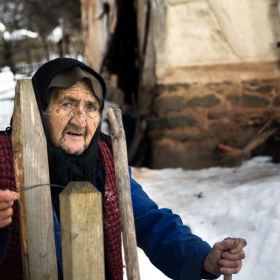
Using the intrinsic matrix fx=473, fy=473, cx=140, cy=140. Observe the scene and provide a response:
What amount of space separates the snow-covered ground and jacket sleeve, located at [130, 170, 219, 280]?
86cm

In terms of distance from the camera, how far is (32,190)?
56.1 inches

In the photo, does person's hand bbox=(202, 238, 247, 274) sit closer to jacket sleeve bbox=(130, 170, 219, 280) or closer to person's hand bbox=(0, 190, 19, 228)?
jacket sleeve bbox=(130, 170, 219, 280)

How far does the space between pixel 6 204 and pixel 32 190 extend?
0.43ft

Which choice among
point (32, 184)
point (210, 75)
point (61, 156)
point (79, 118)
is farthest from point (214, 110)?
point (32, 184)

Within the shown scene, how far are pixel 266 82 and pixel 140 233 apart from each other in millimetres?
3354

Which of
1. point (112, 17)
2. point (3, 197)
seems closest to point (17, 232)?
point (3, 197)

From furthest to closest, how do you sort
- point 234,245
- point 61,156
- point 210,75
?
point 210,75
point 61,156
point 234,245

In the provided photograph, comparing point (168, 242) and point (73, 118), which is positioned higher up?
point (73, 118)

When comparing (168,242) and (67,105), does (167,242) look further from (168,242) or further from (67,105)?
(67,105)

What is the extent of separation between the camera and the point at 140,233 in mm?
1923

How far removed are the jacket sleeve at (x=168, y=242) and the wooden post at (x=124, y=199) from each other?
349 mm

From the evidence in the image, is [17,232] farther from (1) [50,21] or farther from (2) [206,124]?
(1) [50,21]

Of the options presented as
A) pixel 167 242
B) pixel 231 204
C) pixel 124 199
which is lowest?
pixel 231 204

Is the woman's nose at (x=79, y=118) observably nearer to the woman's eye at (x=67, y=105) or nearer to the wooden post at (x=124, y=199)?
the woman's eye at (x=67, y=105)
